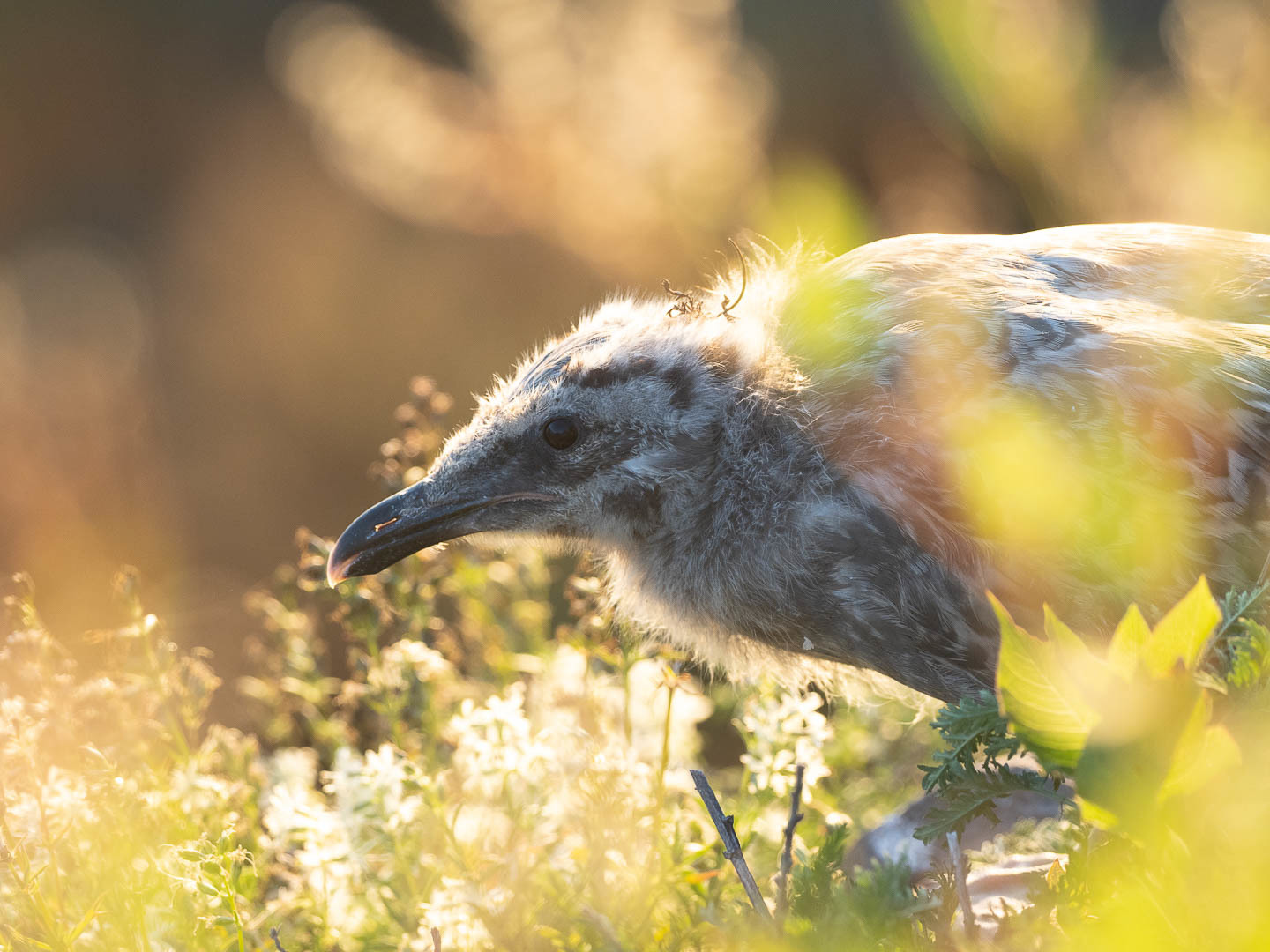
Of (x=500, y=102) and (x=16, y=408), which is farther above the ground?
(x=500, y=102)

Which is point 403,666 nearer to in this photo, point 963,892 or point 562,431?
point 562,431

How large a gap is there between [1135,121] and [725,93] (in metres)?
1.61

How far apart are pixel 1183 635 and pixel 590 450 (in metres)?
1.57

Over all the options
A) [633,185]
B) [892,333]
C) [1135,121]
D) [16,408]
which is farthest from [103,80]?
[892,333]

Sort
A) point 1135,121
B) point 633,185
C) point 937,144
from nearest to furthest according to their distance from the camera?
point 1135,121 → point 633,185 → point 937,144

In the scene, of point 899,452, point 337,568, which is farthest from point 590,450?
point 899,452

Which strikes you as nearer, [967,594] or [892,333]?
[967,594]

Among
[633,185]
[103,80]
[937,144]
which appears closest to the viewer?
[633,185]

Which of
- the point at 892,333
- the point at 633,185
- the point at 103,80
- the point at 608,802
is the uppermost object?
the point at 103,80

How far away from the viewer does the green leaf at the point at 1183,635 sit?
3.01 feet

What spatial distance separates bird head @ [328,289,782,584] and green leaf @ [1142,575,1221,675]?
1.43 metres

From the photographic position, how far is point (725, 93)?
15.1 ft

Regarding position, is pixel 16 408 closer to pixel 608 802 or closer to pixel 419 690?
pixel 419 690

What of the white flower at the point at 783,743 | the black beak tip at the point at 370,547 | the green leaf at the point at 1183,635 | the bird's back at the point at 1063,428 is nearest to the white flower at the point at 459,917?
the white flower at the point at 783,743
